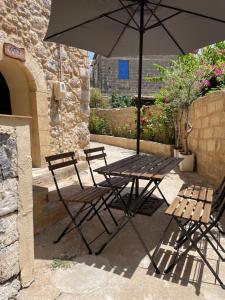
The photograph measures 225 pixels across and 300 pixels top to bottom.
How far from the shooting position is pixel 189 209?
2219 mm

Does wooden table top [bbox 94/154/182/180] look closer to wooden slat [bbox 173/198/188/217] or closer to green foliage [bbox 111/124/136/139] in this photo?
wooden slat [bbox 173/198/188/217]

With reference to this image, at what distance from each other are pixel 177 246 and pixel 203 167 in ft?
10.1

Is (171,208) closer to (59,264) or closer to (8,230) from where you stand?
(59,264)

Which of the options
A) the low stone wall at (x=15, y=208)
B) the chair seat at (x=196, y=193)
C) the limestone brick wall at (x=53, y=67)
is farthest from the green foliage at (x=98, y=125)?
the low stone wall at (x=15, y=208)

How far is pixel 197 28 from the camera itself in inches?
134

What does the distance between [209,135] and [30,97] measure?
3342mm

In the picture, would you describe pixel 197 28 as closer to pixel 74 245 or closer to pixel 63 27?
pixel 63 27

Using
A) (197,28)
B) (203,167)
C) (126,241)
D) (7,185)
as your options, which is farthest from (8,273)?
(203,167)

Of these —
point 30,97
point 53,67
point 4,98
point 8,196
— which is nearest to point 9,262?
point 8,196

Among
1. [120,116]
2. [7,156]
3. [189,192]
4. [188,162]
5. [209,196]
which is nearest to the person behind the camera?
[7,156]

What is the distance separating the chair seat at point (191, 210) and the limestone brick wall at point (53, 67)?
9.91 ft

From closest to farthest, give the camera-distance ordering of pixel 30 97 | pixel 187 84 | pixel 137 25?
pixel 137 25, pixel 30 97, pixel 187 84

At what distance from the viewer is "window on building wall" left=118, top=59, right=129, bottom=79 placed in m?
19.2

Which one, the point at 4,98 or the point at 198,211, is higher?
the point at 4,98
